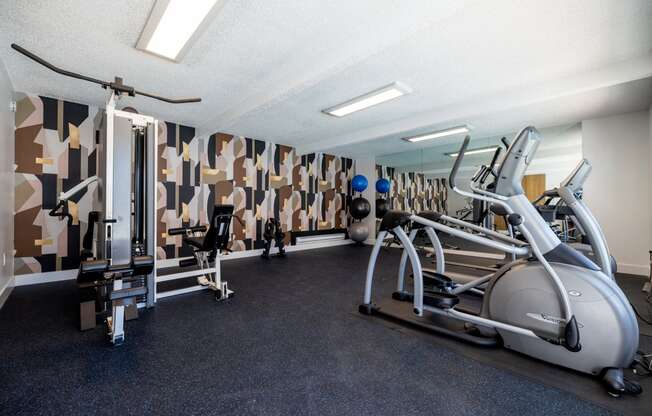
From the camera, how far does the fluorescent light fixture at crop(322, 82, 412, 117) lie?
319 cm

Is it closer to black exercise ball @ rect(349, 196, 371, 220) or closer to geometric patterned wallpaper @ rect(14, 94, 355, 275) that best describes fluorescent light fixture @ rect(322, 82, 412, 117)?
geometric patterned wallpaper @ rect(14, 94, 355, 275)

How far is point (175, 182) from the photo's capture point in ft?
14.9

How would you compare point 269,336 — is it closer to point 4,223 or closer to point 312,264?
point 312,264

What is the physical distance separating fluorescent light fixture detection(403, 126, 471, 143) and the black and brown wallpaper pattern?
132 cm

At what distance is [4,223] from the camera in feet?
9.20

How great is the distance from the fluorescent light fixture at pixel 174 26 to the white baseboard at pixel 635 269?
6.16 metres

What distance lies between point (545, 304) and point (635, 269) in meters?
3.95

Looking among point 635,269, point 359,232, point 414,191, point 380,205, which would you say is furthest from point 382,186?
point 635,269

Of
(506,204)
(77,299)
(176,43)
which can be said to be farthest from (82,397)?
(506,204)

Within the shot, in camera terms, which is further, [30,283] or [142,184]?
[30,283]

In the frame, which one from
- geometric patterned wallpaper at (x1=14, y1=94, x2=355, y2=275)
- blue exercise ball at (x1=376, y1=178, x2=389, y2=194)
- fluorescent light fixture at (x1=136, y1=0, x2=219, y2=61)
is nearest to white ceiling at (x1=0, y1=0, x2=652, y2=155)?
fluorescent light fixture at (x1=136, y1=0, x2=219, y2=61)

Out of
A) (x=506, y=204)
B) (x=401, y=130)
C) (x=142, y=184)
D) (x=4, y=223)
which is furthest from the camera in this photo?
(x=401, y=130)

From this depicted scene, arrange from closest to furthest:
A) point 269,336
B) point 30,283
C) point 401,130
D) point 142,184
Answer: point 269,336, point 142,184, point 30,283, point 401,130

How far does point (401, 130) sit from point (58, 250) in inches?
210
